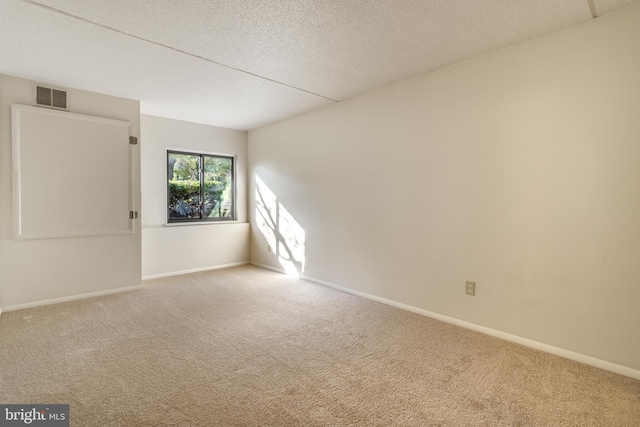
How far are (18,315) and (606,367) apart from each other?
207 inches

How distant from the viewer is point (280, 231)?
17.0 ft

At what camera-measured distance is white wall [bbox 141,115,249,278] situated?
4.77m

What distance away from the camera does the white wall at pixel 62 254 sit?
3.33 meters

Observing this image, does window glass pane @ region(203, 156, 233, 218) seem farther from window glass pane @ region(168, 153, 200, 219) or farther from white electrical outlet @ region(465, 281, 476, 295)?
white electrical outlet @ region(465, 281, 476, 295)

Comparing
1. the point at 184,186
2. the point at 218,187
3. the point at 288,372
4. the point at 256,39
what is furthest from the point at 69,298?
the point at 256,39

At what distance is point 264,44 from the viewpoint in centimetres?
263

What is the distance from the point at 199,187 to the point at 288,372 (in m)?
4.06

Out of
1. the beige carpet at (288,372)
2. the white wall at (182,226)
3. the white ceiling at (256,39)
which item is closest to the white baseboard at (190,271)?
the white wall at (182,226)

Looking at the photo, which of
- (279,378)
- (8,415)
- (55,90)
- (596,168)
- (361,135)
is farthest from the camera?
(361,135)

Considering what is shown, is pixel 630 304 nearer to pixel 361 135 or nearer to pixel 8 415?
pixel 361 135

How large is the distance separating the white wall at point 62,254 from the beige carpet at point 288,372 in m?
0.30

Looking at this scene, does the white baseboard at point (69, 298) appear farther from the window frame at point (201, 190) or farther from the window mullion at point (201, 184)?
the window mullion at point (201, 184)

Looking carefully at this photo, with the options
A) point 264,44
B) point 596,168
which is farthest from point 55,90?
point 596,168

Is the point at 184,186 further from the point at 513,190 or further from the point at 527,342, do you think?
the point at 527,342
